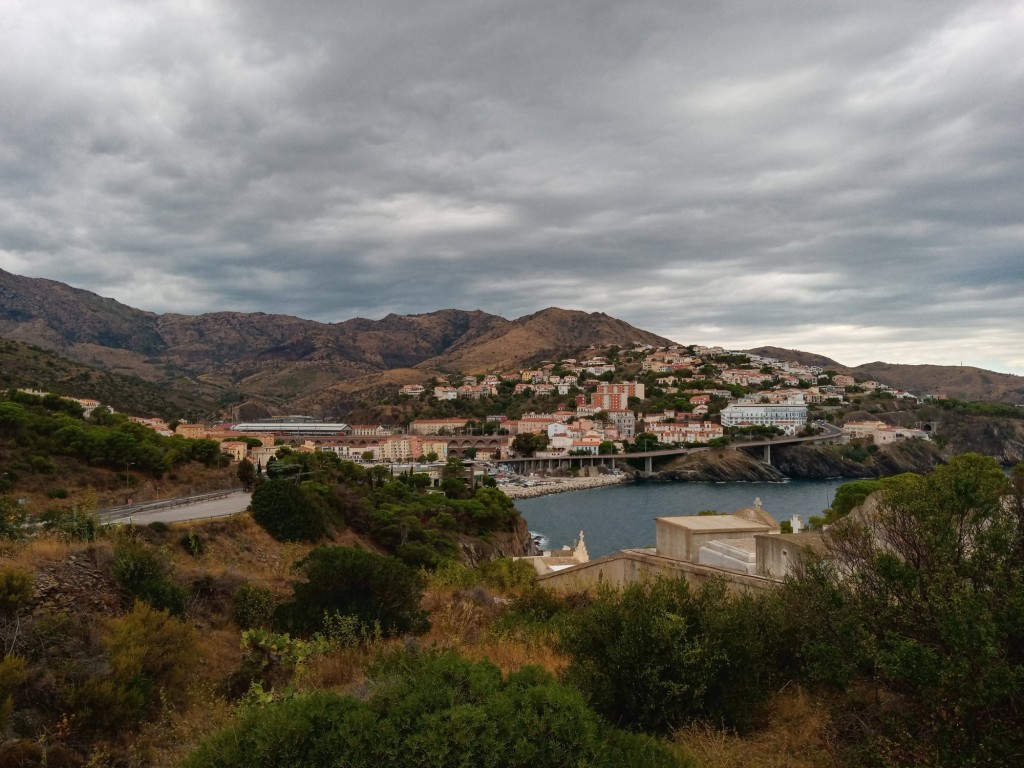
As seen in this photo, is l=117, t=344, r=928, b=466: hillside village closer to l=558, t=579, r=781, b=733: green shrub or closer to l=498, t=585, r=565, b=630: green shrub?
l=498, t=585, r=565, b=630: green shrub

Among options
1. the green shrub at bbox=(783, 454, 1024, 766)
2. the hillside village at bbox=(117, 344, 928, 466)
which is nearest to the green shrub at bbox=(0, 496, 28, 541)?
the green shrub at bbox=(783, 454, 1024, 766)

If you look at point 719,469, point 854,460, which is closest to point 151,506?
point 719,469

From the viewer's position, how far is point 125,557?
581 cm

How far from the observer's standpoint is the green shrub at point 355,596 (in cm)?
595

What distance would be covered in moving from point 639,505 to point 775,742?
5090cm

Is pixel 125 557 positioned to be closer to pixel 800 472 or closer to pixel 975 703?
pixel 975 703

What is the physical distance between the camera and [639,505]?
174 ft

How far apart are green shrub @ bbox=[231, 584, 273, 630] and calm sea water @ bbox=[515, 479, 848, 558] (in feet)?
96.8

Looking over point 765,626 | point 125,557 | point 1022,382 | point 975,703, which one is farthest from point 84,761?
point 1022,382

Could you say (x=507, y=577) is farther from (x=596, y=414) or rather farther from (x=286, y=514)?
(x=596, y=414)

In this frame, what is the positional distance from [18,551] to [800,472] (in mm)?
78481

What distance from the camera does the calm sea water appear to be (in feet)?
133

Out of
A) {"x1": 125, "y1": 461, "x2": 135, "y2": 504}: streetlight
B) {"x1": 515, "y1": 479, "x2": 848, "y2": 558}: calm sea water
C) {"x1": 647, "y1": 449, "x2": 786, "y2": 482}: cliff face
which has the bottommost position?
{"x1": 515, "y1": 479, "x2": 848, "y2": 558}: calm sea water

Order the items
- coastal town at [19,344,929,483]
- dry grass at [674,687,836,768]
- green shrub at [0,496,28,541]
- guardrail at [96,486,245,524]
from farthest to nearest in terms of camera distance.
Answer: coastal town at [19,344,929,483]
guardrail at [96,486,245,524]
green shrub at [0,496,28,541]
dry grass at [674,687,836,768]
